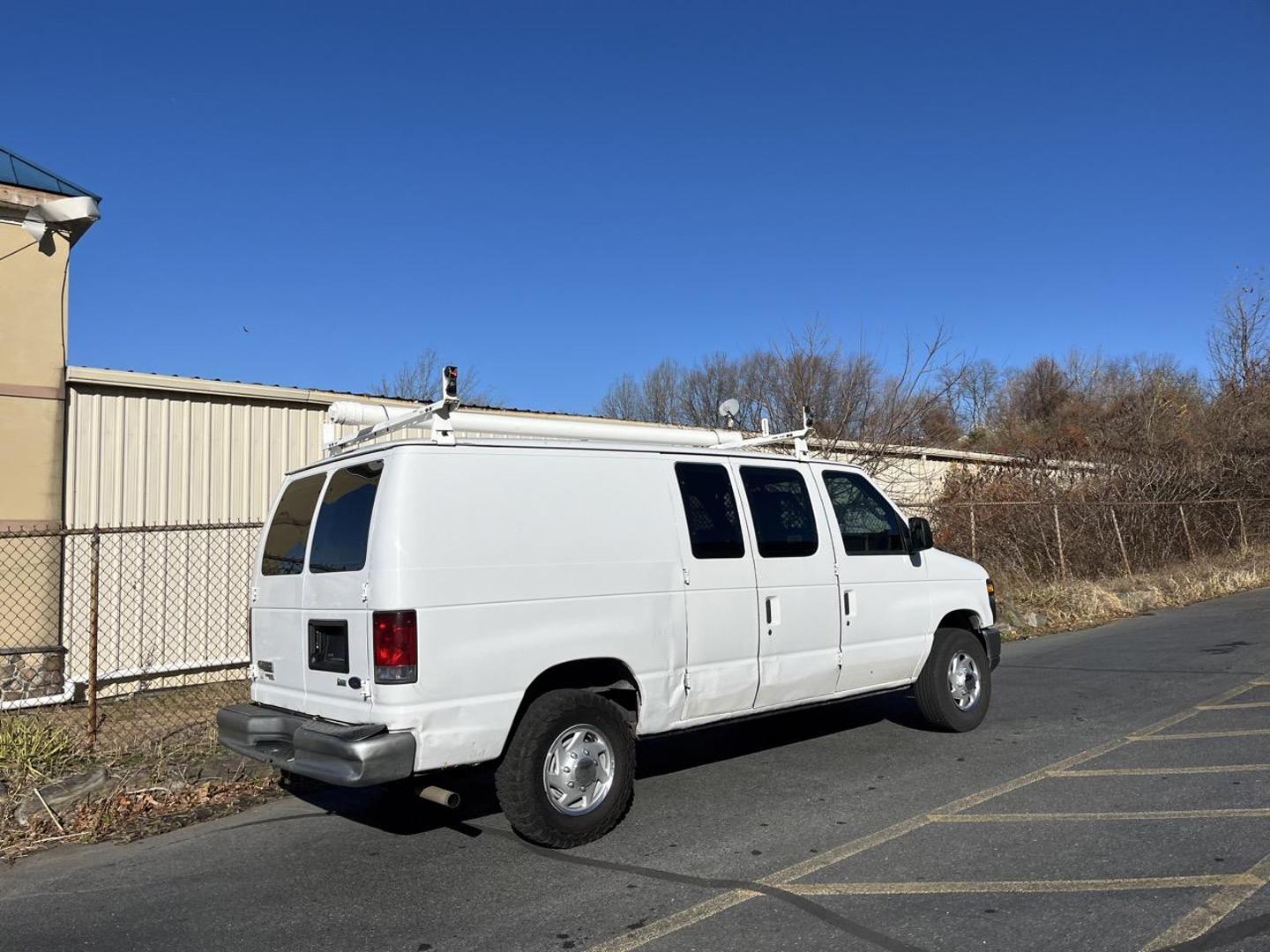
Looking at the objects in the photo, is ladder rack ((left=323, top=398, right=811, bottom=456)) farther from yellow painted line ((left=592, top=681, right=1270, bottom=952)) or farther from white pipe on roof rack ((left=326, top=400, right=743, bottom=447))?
yellow painted line ((left=592, top=681, right=1270, bottom=952))

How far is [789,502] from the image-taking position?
21.6ft

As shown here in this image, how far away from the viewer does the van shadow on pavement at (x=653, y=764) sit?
581cm

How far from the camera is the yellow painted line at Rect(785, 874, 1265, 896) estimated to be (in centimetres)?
422

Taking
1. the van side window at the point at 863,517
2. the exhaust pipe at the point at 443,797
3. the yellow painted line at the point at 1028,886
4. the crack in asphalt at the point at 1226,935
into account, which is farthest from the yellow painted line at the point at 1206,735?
the exhaust pipe at the point at 443,797

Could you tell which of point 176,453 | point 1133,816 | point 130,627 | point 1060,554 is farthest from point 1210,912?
point 1060,554

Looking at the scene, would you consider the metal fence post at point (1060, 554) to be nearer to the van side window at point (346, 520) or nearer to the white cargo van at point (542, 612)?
the white cargo van at point (542, 612)

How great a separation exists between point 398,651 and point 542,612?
0.81 meters

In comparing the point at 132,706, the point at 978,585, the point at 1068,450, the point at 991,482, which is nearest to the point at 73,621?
the point at 132,706

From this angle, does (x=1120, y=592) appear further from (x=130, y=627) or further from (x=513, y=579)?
(x=130, y=627)

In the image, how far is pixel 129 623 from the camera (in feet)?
31.3

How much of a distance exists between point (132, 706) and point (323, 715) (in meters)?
4.65

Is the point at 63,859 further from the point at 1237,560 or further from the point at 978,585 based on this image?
the point at 1237,560

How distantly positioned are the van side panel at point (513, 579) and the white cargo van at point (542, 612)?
10mm

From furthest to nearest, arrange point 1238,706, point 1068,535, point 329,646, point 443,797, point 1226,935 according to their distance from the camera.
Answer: point 1068,535
point 1238,706
point 329,646
point 443,797
point 1226,935
